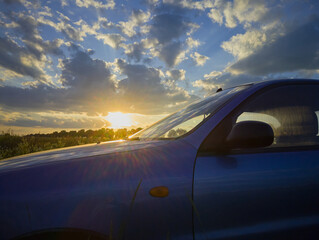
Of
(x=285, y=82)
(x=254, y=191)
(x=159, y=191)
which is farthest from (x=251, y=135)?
(x=285, y=82)

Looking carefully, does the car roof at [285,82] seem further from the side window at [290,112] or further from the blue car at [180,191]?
the blue car at [180,191]

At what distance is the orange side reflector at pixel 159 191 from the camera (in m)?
1.07

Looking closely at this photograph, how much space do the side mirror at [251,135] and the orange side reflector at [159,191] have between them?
1.73ft

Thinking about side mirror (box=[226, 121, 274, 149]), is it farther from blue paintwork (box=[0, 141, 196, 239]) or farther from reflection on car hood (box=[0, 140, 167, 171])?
reflection on car hood (box=[0, 140, 167, 171])

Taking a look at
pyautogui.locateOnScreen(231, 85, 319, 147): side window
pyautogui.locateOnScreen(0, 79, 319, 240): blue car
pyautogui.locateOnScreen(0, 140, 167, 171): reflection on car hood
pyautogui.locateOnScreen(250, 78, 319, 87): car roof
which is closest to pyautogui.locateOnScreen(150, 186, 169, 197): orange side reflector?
pyautogui.locateOnScreen(0, 79, 319, 240): blue car

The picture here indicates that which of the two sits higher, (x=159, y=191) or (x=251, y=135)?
(x=251, y=135)

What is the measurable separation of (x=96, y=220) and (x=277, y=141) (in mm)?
1499

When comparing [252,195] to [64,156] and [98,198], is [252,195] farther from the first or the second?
[64,156]

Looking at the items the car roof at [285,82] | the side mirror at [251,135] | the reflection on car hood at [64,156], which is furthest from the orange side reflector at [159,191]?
the car roof at [285,82]

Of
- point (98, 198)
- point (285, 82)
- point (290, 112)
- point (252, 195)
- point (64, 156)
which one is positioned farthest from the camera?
point (290, 112)

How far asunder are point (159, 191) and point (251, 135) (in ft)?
2.26

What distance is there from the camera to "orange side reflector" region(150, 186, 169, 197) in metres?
1.07

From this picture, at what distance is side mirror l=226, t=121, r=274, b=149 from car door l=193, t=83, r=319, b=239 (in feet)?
0.29

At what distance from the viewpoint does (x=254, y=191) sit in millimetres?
1169
